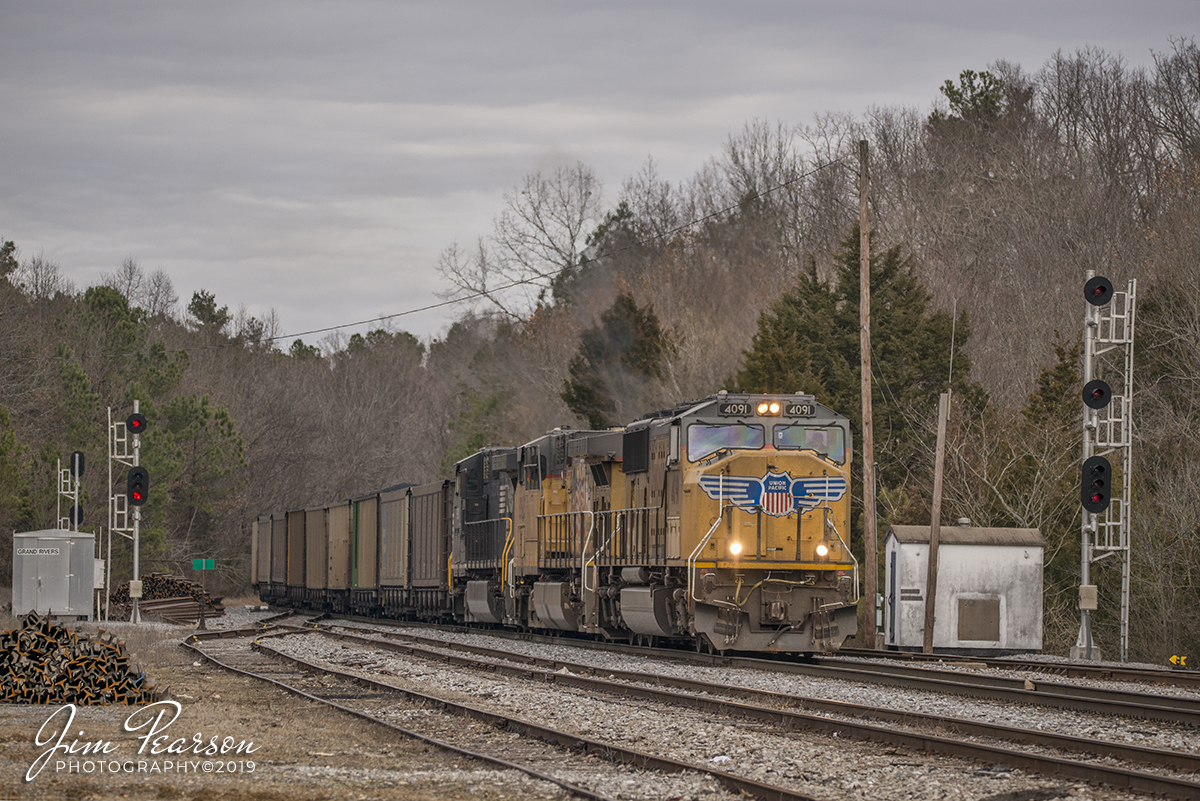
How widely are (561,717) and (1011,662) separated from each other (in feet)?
29.8

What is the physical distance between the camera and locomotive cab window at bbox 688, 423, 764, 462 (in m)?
18.1

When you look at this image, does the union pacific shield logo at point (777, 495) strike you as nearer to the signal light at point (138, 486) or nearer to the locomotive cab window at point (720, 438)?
the locomotive cab window at point (720, 438)

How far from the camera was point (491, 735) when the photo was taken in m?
11.7

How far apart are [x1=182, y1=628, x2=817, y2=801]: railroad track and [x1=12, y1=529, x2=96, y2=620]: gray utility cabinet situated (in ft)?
38.6

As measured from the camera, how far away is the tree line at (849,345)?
102 feet

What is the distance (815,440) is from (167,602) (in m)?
25.0

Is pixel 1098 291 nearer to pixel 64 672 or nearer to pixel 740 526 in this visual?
pixel 740 526

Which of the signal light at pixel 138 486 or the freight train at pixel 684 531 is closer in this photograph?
the freight train at pixel 684 531

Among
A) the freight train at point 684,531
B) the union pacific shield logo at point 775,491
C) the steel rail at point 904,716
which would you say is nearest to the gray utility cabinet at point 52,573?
the freight train at point 684,531

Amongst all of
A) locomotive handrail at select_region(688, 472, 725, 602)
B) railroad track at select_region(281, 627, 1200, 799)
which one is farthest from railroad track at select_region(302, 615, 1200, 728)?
railroad track at select_region(281, 627, 1200, 799)

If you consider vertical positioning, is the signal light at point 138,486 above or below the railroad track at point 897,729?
above

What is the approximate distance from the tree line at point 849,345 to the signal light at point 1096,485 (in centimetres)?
460

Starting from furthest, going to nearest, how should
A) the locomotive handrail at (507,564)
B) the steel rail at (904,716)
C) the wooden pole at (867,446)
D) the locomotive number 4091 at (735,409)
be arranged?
the locomotive handrail at (507,564), the wooden pole at (867,446), the locomotive number 4091 at (735,409), the steel rail at (904,716)

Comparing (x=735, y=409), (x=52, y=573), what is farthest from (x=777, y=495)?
(x=52, y=573)
